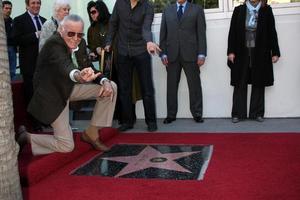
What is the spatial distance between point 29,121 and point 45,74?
1.87 metres

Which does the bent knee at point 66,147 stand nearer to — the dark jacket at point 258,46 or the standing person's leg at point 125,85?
the standing person's leg at point 125,85

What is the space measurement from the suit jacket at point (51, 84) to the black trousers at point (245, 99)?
8.87ft

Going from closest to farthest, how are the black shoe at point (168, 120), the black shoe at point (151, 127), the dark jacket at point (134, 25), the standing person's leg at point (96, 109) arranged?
1. the standing person's leg at point (96, 109)
2. the dark jacket at point (134, 25)
3. the black shoe at point (151, 127)
4. the black shoe at point (168, 120)

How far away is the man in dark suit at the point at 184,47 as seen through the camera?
618 centimetres

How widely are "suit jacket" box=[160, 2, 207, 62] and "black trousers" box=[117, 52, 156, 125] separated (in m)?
0.61

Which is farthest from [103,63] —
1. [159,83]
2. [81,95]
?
[81,95]

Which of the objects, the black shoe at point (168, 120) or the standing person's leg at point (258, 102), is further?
the black shoe at point (168, 120)

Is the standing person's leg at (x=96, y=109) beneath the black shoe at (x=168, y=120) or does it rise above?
above

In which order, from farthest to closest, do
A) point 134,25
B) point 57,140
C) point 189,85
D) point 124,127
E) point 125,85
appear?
point 189,85
point 124,127
point 125,85
point 134,25
point 57,140

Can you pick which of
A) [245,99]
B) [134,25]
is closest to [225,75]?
[245,99]

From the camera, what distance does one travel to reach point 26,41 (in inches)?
230

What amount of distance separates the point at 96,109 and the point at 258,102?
2.50m

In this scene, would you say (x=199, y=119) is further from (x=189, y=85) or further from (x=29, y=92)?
(x=29, y=92)

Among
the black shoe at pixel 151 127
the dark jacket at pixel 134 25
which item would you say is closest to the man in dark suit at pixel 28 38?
the dark jacket at pixel 134 25
